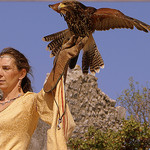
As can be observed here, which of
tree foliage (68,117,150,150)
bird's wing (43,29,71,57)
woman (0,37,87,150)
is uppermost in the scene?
bird's wing (43,29,71,57)

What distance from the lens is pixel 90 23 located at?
2387 mm

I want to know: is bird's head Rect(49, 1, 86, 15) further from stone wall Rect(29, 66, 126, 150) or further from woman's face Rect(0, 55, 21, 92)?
stone wall Rect(29, 66, 126, 150)

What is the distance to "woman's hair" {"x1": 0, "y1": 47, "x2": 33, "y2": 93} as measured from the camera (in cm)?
271

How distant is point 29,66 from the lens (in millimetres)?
2775

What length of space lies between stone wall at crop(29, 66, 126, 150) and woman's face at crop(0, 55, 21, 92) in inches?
237

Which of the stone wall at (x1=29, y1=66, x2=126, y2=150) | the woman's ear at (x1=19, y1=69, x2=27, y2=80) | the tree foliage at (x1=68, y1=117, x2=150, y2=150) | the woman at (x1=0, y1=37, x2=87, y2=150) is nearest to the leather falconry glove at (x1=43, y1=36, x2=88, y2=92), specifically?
the woman at (x1=0, y1=37, x2=87, y2=150)

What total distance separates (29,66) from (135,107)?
8.72 metres

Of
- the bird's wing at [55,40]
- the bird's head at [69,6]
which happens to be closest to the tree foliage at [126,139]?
the bird's wing at [55,40]

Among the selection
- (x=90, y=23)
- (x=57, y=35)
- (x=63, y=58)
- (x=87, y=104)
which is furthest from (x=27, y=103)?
(x=87, y=104)

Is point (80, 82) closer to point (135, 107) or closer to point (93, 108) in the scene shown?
point (93, 108)

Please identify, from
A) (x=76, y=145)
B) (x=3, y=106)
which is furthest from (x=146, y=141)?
(x=3, y=106)

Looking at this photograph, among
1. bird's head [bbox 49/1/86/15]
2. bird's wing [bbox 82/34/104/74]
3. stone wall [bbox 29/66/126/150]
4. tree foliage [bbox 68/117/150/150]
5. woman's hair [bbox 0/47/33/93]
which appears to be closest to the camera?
bird's head [bbox 49/1/86/15]

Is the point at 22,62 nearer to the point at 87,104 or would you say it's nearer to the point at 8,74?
the point at 8,74

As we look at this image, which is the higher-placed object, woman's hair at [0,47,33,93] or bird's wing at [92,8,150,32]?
bird's wing at [92,8,150,32]
